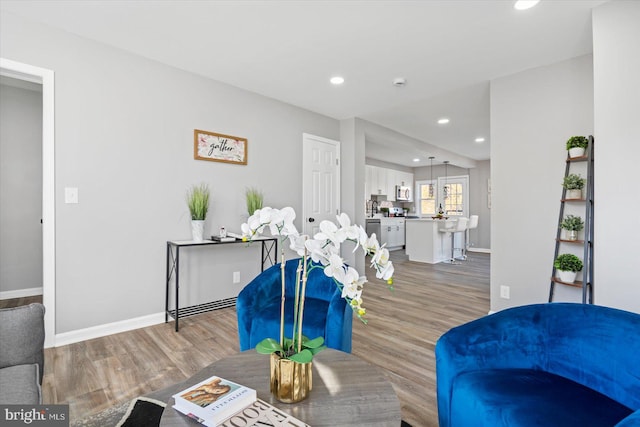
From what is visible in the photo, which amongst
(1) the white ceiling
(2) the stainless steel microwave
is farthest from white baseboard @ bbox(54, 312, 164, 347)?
(2) the stainless steel microwave

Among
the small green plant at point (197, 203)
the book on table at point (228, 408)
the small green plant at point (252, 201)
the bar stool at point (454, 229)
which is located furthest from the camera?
the bar stool at point (454, 229)

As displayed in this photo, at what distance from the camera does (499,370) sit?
1.32 m

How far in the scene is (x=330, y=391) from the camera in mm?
1067

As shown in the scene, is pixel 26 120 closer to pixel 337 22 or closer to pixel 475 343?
pixel 337 22

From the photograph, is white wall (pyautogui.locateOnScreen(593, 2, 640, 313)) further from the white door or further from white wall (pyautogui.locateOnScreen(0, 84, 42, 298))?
white wall (pyautogui.locateOnScreen(0, 84, 42, 298))

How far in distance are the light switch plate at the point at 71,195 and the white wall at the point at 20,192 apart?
1.91 metres

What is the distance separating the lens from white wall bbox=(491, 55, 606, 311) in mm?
2932

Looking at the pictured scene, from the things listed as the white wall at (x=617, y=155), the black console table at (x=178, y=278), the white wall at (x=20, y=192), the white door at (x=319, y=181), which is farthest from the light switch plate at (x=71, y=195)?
the white wall at (x=617, y=155)

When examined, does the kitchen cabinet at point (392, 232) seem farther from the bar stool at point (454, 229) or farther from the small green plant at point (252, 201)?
the small green plant at point (252, 201)

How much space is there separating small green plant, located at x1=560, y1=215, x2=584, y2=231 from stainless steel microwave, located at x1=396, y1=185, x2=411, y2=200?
6.88 meters

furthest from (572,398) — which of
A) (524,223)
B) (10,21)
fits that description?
(10,21)

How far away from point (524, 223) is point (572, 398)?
2.41 metres

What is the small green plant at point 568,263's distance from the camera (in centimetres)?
266

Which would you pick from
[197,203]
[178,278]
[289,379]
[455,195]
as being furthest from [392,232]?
[289,379]
